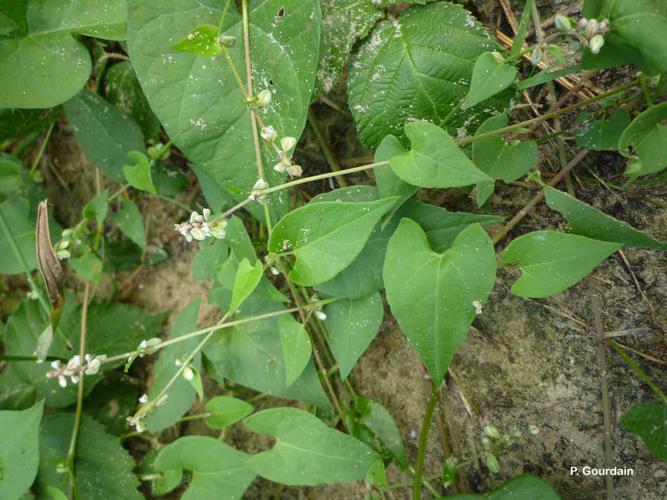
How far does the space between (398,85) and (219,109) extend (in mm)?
366

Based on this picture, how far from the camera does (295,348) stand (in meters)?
1.06

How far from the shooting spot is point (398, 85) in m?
1.07

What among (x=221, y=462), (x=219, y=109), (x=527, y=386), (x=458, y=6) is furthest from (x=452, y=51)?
(x=221, y=462)

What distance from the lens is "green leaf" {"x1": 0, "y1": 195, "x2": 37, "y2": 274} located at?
4.95 ft

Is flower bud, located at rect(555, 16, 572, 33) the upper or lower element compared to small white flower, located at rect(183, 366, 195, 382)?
upper

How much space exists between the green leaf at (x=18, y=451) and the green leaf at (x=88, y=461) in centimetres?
24

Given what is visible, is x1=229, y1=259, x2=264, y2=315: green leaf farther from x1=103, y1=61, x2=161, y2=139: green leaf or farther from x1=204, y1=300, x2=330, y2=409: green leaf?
x1=103, y1=61, x2=161, y2=139: green leaf

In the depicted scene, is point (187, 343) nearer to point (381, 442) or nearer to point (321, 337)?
point (321, 337)

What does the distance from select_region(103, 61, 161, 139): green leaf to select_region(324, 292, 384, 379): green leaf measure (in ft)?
2.35

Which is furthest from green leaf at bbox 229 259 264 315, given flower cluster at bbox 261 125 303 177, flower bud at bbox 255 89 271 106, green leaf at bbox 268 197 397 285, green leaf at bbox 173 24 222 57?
green leaf at bbox 173 24 222 57

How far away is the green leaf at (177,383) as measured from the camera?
1343 mm

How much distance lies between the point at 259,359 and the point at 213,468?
260 mm

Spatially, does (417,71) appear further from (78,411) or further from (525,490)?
(78,411)

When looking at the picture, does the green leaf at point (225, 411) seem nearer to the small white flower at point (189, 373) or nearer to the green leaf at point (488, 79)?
the small white flower at point (189, 373)
